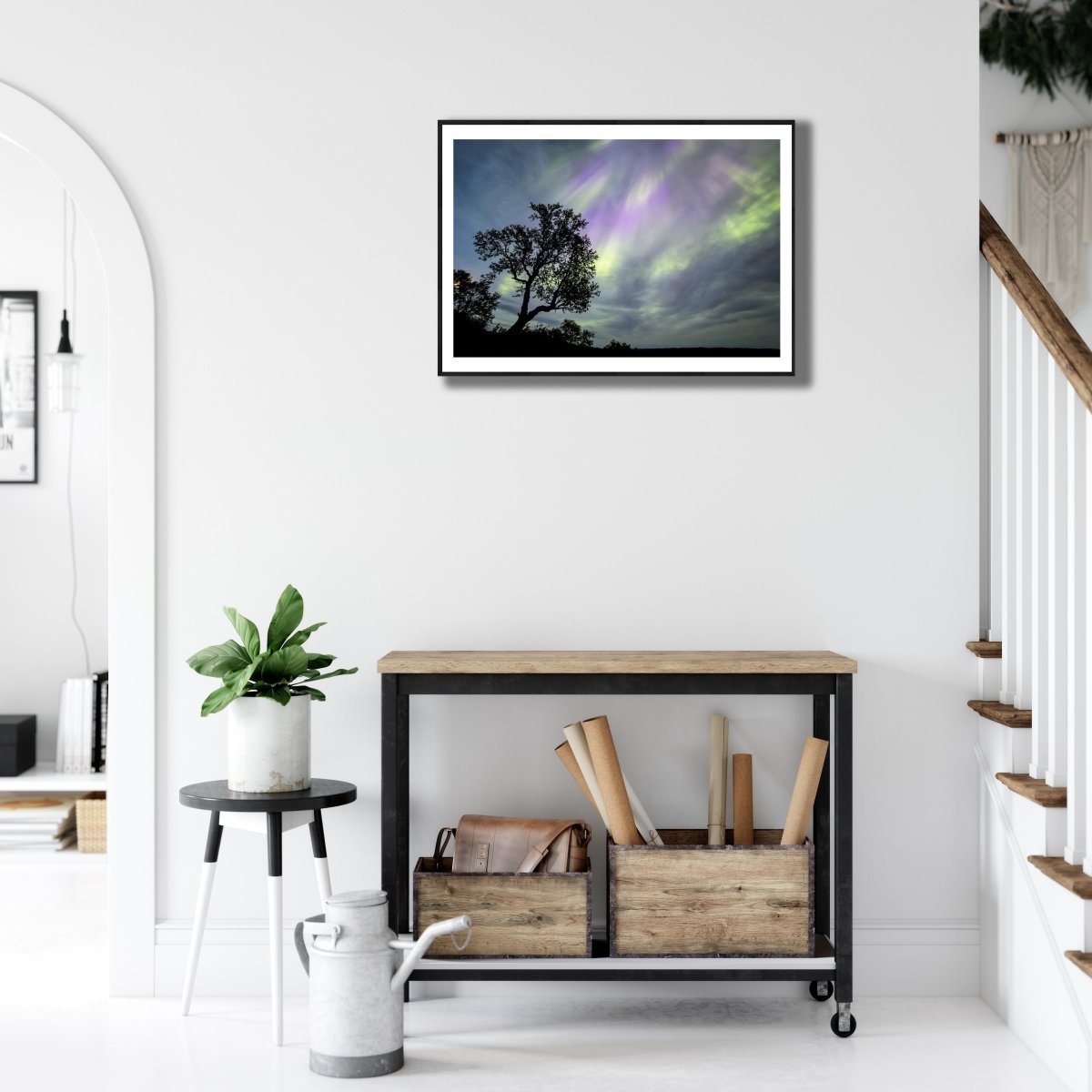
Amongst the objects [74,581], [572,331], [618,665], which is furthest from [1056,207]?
[74,581]

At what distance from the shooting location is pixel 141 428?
9.06ft

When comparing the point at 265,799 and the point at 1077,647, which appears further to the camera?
the point at 265,799

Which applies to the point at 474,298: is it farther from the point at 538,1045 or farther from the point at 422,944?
the point at 538,1045

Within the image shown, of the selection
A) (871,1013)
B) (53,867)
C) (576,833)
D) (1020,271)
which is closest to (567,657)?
(576,833)

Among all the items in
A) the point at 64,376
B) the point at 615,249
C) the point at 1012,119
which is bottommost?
the point at 64,376

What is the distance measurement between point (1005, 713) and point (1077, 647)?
376 mm

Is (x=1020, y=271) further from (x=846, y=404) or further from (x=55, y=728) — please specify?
(x=55, y=728)

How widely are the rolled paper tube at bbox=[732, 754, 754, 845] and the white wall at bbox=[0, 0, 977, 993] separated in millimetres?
155

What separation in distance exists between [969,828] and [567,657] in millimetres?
1040

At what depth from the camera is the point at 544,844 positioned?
2.52 metres

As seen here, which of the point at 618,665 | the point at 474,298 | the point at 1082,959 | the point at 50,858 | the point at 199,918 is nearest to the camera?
the point at 1082,959

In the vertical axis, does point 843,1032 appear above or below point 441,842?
below

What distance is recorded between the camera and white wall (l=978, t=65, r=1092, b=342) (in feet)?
13.6

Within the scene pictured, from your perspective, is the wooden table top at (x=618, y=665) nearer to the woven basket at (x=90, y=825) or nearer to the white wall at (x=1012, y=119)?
the woven basket at (x=90, y=825)
